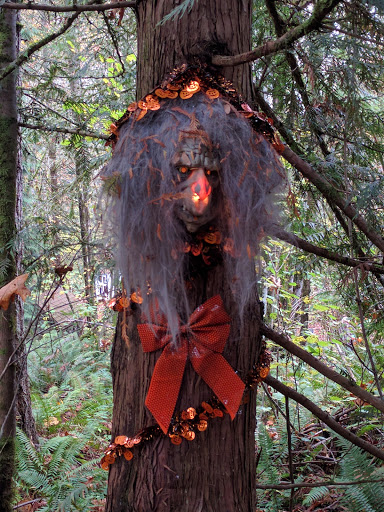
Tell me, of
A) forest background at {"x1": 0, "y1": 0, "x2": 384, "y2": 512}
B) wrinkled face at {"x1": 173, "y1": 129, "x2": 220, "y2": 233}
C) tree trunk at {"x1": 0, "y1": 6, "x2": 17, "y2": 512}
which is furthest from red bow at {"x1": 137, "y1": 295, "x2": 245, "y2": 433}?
tree trunk at {"x1": 0, "y1": 6, "x2": 17, "y2": 512}

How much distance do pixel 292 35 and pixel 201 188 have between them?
45cm

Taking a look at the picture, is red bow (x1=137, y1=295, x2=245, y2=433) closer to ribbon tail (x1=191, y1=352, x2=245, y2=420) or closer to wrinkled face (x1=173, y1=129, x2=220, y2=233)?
ribbon tail (x1=191, y1=352, x2=245, y2=420)

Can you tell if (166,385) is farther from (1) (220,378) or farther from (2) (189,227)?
(2) (189,227)

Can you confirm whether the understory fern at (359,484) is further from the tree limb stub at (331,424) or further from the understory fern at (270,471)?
the tree limb stub at (331,424)

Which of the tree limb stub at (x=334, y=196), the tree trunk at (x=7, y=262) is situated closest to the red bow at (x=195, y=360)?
the tree limb stub at (x=334, y=196)

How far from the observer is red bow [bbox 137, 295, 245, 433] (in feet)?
4.34

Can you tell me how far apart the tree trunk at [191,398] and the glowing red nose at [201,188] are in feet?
1.01

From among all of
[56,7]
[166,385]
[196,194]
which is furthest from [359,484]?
[56,7]

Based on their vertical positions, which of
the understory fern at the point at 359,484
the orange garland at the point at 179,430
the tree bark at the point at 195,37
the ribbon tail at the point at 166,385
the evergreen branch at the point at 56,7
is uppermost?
the evergreen branch at the point at 56,7

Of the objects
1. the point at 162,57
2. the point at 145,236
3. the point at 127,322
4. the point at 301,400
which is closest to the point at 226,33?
the point at 162,57

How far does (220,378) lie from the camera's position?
4.41 feet

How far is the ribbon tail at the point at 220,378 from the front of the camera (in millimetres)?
1333

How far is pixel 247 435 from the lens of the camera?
1451mm

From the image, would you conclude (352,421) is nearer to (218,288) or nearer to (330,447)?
(330,447)
